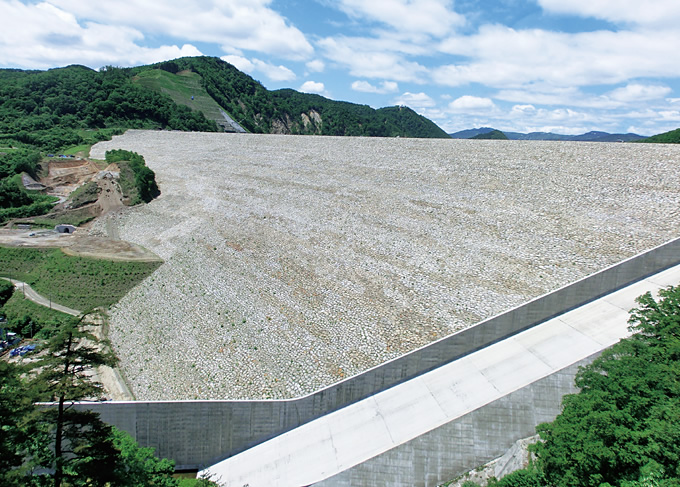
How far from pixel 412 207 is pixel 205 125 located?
55144 mm

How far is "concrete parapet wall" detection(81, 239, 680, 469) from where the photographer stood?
12703 mm

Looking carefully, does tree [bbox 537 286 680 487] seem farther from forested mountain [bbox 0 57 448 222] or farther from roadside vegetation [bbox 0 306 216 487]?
forested mountain [bbox 0 57 448 222]

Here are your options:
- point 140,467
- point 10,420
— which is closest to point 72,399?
point 10,420

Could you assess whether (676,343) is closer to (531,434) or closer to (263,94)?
(531,434)

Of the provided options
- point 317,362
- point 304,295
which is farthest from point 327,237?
point 317,362

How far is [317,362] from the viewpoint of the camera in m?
13.9

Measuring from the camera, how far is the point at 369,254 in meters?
18.7

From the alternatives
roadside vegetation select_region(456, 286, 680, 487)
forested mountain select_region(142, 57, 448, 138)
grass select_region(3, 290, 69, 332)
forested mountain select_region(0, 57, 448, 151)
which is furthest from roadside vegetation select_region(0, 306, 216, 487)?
forested mountain select_region(142, 57, 448, 138)

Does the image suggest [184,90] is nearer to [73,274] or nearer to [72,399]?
[73,274]

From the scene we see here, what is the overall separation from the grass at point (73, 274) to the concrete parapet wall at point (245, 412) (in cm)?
1107

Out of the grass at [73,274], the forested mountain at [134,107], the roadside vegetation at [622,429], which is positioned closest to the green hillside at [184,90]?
the forested mountain at [134,107]

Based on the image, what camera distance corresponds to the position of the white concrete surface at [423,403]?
37.9ft

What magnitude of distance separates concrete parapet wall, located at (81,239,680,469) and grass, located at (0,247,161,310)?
11073 mm

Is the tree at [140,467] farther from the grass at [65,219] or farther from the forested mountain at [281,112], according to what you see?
the forested mountain at [281,112]
